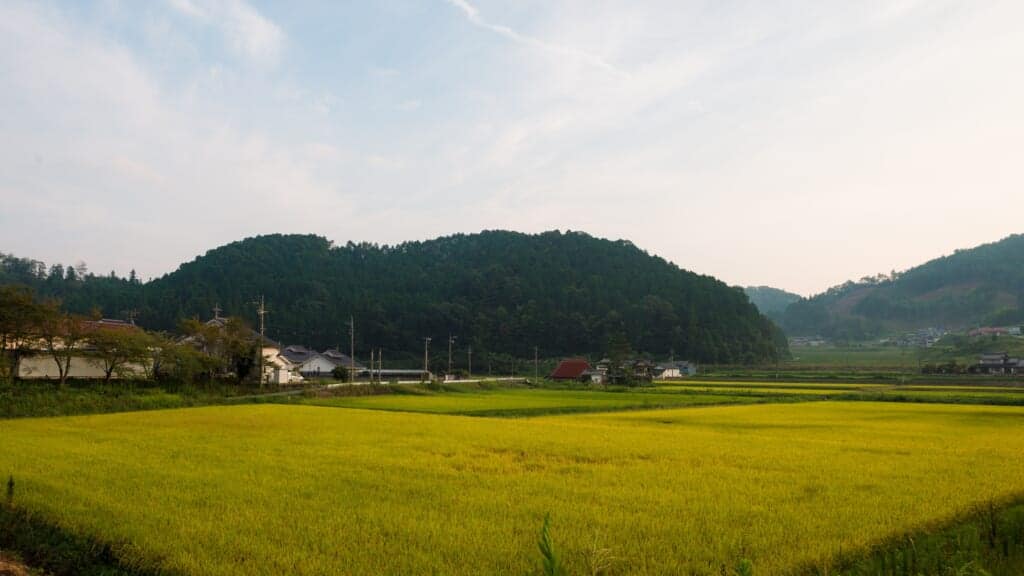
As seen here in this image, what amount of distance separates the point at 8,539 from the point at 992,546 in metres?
12.8

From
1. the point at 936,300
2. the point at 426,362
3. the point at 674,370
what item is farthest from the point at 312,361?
the point at 936,300

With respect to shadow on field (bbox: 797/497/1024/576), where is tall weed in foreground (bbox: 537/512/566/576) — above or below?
above

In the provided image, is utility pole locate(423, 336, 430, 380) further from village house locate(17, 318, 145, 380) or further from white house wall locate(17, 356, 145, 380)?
white house wall locate(17, 356, 145, 380)

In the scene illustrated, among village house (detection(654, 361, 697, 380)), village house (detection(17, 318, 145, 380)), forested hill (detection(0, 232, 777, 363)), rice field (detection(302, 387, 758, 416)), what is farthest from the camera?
forested hill (detection(0, 232, 777, 363))

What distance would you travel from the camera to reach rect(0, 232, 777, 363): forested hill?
308ft

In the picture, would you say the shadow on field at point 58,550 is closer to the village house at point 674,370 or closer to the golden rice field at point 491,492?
the golden rice field at point 491,492

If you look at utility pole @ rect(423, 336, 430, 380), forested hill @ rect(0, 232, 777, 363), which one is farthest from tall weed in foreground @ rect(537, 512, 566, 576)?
forested hill @ rect(0, 232, 777, 363)

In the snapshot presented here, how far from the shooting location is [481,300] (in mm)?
103625

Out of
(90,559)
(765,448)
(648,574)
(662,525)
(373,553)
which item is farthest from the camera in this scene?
(765,448)

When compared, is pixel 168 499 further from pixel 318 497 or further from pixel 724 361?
pixel 724 361

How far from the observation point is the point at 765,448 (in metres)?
17.2

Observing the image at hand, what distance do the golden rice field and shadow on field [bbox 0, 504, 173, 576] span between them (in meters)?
0.16

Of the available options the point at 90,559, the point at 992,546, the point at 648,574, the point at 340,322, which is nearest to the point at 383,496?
the point at 90,559

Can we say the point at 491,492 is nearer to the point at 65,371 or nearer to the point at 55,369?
the point at 65,371
